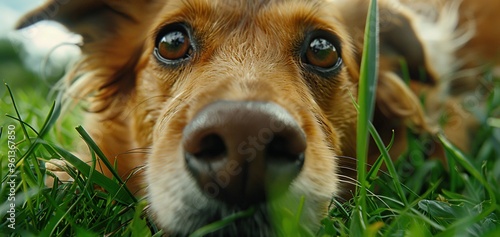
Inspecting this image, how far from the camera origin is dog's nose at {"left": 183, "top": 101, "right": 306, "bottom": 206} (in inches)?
58.2

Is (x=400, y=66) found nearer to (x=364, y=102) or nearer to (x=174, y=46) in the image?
(x=174, y=46)

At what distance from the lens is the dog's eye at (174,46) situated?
2449 millimetres

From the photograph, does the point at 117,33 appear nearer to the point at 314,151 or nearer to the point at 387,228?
the point at 314,151

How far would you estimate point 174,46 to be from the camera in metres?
2.51

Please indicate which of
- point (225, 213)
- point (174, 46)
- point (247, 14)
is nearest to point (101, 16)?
point (174, 46)

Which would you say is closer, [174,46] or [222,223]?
[222,223]

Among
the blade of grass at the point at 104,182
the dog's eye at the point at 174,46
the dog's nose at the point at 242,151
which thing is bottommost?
the blade of grass at the point at 104,182

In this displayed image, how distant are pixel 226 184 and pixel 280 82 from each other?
0.70 m

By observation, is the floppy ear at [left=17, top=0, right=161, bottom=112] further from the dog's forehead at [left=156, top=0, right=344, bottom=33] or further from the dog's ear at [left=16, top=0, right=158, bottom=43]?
the dog's forehead at [left=156, top=0, right=344, bottom=33]

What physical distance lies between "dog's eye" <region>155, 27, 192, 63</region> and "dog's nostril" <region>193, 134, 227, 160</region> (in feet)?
3.19

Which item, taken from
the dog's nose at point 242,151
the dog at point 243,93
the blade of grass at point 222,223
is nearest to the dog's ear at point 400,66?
the dog at point 243,93

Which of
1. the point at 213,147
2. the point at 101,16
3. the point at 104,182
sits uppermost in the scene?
the point at 101,16

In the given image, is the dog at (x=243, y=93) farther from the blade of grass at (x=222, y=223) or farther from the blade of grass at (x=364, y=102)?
the blade of grass at (x=364, y=102)

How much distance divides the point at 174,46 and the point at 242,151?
118 cm
